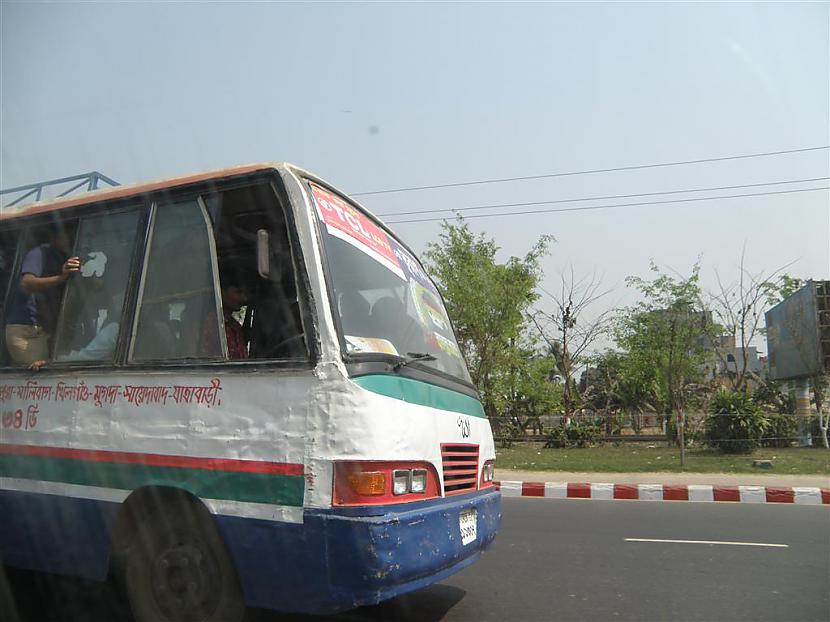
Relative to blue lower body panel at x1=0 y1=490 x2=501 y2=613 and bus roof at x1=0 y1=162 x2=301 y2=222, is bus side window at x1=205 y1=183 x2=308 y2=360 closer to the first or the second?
bus roof at x1=0 y1=162 x2=301 y2=222

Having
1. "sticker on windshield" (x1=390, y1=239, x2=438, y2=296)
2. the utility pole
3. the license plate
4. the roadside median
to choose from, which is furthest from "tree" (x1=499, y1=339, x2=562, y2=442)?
the license plate

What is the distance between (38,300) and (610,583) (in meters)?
4.46

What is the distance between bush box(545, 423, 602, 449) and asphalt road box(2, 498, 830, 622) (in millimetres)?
12227

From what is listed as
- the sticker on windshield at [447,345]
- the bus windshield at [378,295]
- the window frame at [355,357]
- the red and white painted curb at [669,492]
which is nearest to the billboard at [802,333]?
the red and white painted curb at [669,492]

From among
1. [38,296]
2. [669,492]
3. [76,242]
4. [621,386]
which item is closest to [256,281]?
[76,242]

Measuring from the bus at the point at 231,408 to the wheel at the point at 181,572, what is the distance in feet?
0.03

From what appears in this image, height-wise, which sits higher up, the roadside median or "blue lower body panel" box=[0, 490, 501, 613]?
"blue lower body panel" box=[0, 490, 501, 613]

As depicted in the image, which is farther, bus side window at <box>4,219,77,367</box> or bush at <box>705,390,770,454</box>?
bush at <box>705,390,770,454</box>

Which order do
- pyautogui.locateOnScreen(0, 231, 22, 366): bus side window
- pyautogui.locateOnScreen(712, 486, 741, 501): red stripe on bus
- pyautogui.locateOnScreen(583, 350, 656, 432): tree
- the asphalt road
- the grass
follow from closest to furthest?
the asphalt road
pyautogui.locateOnScreen(0, 231, 22, 366): bus side window
pyautogui.locateOnScreen(712, 486, 741, 501): red stripe on bus
the grass
pyautogui.locateOnScreen(583, 350, 656, 432): tree

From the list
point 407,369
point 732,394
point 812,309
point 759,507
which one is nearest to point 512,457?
point 732,394

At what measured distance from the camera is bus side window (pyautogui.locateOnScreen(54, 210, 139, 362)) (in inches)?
154

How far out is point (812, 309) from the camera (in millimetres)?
21781

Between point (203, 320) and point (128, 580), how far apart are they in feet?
4.67

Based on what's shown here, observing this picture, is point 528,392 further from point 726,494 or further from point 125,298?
point 125,298
